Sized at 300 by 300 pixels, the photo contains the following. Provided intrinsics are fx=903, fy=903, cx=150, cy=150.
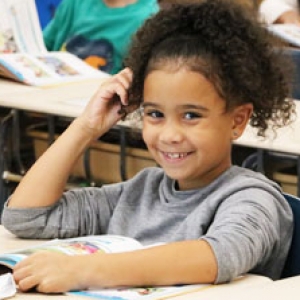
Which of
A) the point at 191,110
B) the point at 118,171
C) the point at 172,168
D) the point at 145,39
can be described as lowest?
the point at 118,171

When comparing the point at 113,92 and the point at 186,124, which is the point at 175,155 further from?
the point at 113,92

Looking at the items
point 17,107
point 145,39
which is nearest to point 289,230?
point 145,39

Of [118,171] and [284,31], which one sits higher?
[284,31]

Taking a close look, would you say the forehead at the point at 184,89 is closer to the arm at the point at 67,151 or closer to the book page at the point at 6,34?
the arm at the point at 67,151

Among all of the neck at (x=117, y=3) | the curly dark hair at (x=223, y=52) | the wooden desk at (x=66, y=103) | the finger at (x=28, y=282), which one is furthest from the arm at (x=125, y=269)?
the neck at (x=117, y=3)

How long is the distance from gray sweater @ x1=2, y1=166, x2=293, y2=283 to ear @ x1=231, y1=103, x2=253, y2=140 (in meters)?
0.07

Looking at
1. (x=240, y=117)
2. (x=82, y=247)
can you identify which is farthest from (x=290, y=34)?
(x=82, y=247)

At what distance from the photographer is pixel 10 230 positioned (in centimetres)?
169

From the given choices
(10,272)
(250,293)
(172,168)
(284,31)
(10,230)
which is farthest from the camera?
(284,31)

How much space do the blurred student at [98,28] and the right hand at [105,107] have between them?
1.76 m

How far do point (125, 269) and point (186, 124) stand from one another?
0.97 ft

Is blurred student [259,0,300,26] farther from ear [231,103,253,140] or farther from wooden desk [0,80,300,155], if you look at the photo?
ear [231,103,253,140]

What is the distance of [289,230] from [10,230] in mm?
522

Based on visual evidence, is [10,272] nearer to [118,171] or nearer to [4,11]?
[118,171]
